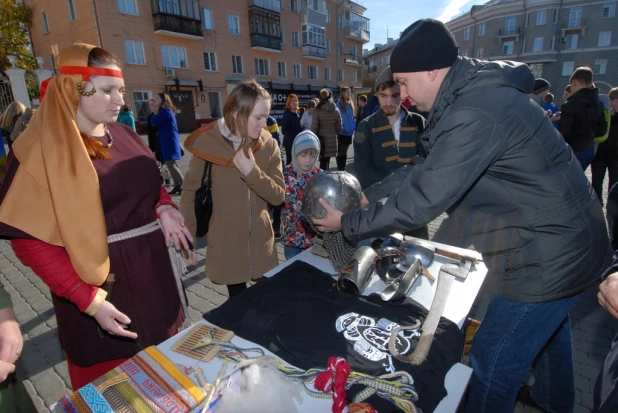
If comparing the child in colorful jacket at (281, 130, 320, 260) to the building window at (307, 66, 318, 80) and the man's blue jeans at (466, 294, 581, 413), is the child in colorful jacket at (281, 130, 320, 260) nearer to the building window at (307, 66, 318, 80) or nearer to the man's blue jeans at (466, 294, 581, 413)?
the man's blue jeans at (466, 294, 581, 413)

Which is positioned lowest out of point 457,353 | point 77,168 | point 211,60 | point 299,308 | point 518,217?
point 457,353

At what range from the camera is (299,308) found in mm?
1662

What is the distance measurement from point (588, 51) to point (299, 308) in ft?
171

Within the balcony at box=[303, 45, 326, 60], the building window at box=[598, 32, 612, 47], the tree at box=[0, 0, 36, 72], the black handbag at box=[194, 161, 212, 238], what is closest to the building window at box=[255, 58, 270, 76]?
the balcony at box=[303, 45, 326, 60]

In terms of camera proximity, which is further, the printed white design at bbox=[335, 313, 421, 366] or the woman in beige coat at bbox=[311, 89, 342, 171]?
the woman in beige coat at bbox=[311, 89, 342, 171]

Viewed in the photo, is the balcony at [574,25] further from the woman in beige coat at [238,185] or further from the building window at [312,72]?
the woman in beige coat at [238,185]

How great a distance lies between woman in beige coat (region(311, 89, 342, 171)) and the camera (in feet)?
24.9

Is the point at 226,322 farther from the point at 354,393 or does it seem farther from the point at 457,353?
the point at 457,353

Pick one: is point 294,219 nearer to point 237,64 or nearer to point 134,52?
point 134,52

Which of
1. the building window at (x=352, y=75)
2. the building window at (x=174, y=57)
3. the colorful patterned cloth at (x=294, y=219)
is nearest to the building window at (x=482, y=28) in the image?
the building window at (x=352, y=75)

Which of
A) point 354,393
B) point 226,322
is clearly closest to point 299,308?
point 226,322

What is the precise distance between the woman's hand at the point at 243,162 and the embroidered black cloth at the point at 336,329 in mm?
831

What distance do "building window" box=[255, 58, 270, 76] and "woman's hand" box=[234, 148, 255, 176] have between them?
1133 inches

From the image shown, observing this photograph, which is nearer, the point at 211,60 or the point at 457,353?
the point at 457,353
